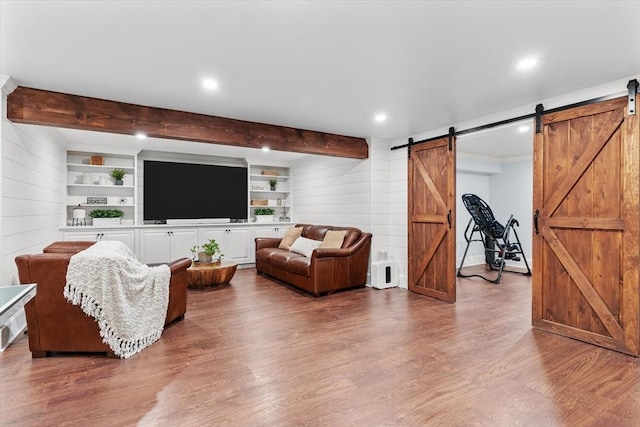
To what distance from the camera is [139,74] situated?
108 inches

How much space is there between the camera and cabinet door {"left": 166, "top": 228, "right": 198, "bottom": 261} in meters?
6.21

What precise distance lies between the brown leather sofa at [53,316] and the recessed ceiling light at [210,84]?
1769mm

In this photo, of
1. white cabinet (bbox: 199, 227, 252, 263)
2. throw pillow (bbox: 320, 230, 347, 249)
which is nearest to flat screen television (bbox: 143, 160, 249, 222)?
white cabinet (bbox: 199, 227, 252, 263)

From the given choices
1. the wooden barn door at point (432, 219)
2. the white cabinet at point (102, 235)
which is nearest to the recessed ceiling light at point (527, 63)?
the wooden barn door at point (432, 219)

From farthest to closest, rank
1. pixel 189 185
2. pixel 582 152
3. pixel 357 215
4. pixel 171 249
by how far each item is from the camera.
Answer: pixel 189 185 < pixel 171 249 < pixel 357 215 < pixel 582 152

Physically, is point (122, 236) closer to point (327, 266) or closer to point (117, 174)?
point (117, 174)

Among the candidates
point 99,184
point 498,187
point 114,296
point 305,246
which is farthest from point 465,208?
point 99,184

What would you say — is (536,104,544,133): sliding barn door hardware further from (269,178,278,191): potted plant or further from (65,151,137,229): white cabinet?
(65,151,137,229): white cabinet

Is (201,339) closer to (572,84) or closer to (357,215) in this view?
(357,215)

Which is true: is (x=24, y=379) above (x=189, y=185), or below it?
below

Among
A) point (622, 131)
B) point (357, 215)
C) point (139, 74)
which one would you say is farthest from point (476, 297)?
point (139, 74)

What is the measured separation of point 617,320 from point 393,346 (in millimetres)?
1879

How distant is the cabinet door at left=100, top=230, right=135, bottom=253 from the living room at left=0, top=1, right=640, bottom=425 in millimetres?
624

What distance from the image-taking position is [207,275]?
16.1ft
